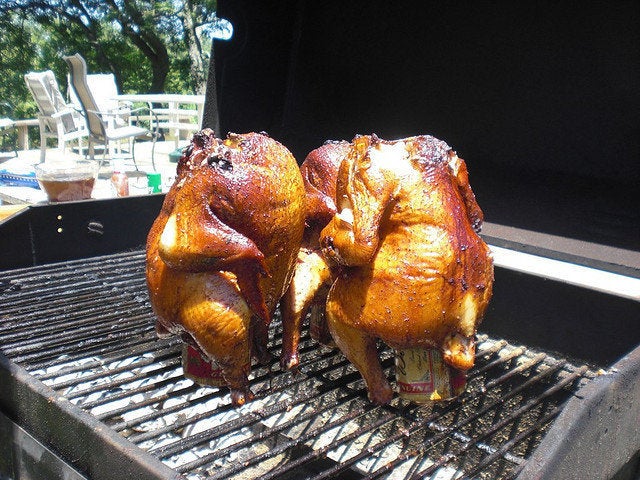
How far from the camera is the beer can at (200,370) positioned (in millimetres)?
1967

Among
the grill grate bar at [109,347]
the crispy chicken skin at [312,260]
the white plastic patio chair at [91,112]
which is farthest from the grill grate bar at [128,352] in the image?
the white plastic patio chair at [91,112]

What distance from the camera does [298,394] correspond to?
266cm

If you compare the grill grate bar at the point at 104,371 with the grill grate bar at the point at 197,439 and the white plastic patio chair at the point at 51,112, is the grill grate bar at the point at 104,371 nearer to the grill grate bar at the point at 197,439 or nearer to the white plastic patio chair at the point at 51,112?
the grill grate bar at the point at 197,439

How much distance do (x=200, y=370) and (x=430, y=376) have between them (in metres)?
0.81

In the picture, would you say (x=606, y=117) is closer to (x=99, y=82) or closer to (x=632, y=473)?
(x=632, y=473)

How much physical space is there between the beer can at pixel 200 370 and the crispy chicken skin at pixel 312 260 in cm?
26

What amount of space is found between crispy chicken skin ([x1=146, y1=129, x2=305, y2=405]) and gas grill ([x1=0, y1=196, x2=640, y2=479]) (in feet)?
0.91

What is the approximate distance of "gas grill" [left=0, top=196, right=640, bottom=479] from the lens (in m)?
1.38

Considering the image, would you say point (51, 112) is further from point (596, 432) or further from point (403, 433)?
point (596, 432)

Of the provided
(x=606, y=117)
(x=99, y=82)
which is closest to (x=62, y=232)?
(x=606, y=117)

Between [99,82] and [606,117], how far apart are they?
12.8m

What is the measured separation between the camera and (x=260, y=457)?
60.6 inches

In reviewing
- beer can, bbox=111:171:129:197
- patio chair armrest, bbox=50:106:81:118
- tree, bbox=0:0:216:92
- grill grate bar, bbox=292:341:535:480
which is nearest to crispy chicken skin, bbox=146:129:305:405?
grill grate bar, bbox=292:341:535:480

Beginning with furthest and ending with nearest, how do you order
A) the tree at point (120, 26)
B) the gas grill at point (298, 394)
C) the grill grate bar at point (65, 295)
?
the tree at point (120, 26) < the grill grate bar at point (65, 295) < the gas grill at point (298, 394)
